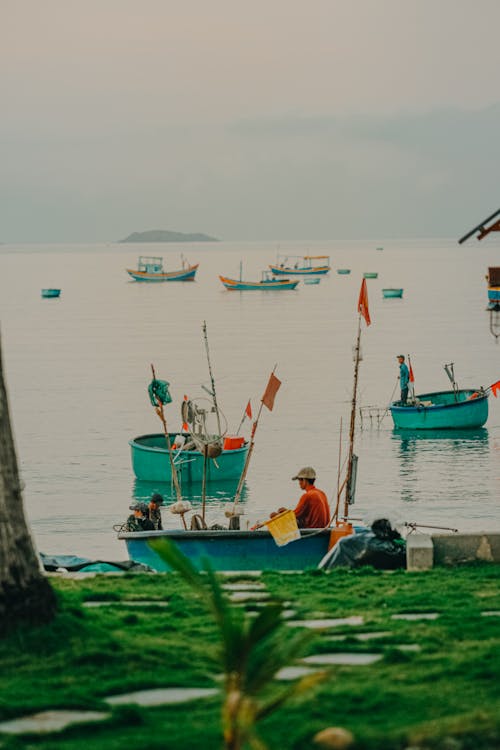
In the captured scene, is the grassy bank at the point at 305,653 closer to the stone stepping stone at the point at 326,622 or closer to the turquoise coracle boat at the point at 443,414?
the stone stepping stone at the point at 326,622

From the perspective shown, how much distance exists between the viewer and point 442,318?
100 metres

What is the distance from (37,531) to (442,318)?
3015 inches

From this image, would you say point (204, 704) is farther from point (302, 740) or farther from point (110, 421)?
point (110, 421)

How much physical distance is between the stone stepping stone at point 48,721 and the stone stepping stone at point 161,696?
205mm

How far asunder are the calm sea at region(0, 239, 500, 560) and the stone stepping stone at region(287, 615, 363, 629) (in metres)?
3.50

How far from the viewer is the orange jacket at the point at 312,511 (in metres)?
16.1

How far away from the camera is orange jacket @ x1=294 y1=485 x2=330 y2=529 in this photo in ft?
53.0

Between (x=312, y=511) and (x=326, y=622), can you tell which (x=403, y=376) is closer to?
(x=312, y=511)

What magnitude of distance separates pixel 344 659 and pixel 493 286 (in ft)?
218

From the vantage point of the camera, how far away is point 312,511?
53.1ft

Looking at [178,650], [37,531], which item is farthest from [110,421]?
[178,650]

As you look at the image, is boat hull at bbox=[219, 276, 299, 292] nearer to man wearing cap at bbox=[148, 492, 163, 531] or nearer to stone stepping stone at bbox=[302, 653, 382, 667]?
man wearing cap at bbox=[148, 492, 163, 531]

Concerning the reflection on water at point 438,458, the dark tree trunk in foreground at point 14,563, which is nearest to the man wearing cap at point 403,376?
the reflection on water at point 438,458

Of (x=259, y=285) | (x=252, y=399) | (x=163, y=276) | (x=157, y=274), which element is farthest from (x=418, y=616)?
(x=163, y=276)
